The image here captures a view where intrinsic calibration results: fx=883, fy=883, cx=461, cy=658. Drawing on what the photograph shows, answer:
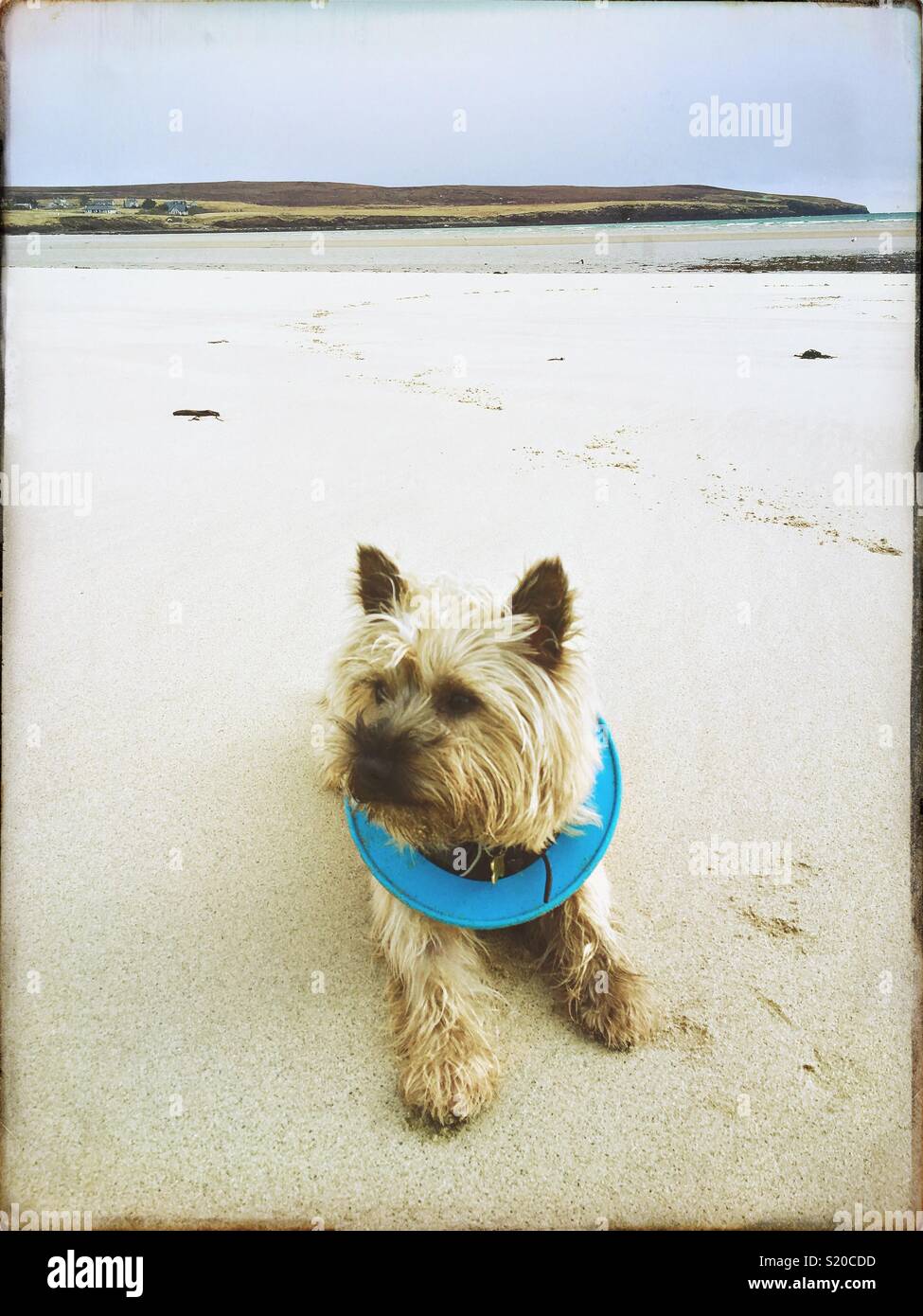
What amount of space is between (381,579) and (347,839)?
4.44ft

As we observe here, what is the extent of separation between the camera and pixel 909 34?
2.48 m

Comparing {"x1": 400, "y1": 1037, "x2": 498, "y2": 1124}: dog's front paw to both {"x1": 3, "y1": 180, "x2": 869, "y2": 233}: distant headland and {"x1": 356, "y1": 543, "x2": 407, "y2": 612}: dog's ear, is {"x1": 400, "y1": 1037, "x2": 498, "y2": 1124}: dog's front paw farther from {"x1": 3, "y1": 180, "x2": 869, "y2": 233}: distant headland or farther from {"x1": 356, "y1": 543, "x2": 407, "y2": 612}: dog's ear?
{"x1": 3, "y1": 180, "x2": 869, "y2": 233}: distant headland

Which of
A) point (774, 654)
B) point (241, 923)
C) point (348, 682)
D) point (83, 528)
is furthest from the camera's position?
point (83, 528)

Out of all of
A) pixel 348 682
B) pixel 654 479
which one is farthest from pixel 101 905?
pixel 654 479

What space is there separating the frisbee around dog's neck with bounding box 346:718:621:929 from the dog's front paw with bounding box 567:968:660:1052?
31 centimetres

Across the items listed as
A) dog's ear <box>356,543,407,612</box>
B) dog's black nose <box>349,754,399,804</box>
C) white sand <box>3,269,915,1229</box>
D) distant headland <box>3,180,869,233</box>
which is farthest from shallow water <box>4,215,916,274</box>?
dog's black nose <box>349,754,399,804</box>

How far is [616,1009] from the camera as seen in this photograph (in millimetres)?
2809

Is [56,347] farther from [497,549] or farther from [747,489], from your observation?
[747,489]

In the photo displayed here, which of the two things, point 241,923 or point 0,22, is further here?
point 241,923

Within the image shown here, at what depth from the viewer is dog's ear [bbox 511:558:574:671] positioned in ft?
8.10

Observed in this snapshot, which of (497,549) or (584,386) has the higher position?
(584,386)

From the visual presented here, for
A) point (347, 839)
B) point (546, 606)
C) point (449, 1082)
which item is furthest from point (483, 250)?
point (449, 1082)

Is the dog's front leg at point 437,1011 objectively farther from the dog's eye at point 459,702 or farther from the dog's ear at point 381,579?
the dog's ear at point 381,579

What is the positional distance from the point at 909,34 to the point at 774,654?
2799 millimetres
